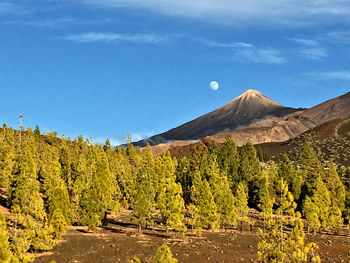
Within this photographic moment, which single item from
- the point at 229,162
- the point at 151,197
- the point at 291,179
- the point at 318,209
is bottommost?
the point at 318,209

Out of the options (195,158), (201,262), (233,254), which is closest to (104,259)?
(201,262)

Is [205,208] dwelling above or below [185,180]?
below

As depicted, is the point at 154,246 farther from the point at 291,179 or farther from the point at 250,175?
the point at 291,179

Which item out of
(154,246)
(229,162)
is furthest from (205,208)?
(229,162)

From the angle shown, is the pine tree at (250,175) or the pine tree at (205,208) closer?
the pine tree at (205,208)

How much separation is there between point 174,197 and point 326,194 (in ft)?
102

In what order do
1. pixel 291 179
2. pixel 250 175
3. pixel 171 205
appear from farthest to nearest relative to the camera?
1. pixel 291 179
2. pixel 250 175
3. pixel 171 205

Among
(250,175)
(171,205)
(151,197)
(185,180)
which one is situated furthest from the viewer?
(250,175)

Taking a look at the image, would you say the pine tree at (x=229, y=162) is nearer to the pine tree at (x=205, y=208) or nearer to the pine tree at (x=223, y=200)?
the pine tree at (x=223, y=200)

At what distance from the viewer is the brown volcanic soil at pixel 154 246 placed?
5178 centimetres

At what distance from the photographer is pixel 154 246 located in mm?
58781

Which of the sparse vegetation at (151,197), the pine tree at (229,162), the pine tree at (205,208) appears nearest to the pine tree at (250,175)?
the sparse vegetation at (151,197)

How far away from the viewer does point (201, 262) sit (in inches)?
2007

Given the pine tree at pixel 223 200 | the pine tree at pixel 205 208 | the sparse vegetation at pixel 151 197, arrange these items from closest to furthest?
1. the sparse vegetation at pixel 151 197
2. the pine tree at pixel 205 208
3. the pine tree at pixel 223 200
